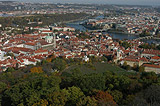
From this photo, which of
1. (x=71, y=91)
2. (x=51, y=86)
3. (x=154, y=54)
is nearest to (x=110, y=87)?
(x=71, y=91)

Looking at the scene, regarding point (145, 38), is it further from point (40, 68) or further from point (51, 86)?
point (51, 86)

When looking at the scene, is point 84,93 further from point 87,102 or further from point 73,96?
point 87,102

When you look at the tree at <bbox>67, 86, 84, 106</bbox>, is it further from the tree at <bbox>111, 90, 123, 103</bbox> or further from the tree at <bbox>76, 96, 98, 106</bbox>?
the tree at <bbox>111, 90, 123, 103</bbox>

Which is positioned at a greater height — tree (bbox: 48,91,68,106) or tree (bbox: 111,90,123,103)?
tree (bbox: 48,91,68,106)

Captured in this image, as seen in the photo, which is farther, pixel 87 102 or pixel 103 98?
pixel 103 98

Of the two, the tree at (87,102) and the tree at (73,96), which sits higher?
the tree at (87,102)

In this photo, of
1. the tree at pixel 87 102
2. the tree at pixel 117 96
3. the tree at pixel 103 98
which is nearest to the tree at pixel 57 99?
the tree at pixel 87 102

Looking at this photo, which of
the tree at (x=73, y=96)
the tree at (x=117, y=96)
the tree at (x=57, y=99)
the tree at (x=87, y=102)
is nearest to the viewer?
the tree at (x=87, y=102)

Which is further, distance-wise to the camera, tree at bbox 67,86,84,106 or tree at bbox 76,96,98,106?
tree at bbox 67,86,84,106

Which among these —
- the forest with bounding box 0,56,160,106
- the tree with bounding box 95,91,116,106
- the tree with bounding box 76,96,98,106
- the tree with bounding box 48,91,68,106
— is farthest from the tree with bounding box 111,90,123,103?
the tree with bounding box 48,91,68,106

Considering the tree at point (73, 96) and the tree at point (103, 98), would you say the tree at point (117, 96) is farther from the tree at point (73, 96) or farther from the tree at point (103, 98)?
the tree at point (73, 96)

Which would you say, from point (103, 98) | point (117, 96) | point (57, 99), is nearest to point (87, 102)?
point (103, 98)

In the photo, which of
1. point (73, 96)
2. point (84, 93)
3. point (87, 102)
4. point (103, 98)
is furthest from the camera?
point (84, 93)
